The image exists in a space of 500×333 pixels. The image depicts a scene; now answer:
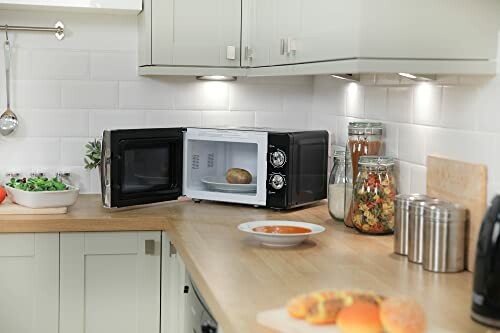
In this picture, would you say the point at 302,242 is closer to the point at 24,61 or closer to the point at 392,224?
the point at 392,224

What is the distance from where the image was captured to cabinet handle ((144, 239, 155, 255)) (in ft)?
9.69

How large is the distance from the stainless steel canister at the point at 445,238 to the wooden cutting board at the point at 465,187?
0.03m

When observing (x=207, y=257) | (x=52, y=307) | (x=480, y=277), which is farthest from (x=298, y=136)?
(x=480, y=277)

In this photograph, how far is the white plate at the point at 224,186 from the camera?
3.08 metres

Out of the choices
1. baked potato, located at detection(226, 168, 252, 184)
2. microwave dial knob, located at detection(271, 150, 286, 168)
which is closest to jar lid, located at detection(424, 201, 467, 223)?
microwave dial knob, located at detection(271, 150, 286, 168)

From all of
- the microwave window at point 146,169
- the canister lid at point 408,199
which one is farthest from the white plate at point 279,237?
the microwave window at point 146,169

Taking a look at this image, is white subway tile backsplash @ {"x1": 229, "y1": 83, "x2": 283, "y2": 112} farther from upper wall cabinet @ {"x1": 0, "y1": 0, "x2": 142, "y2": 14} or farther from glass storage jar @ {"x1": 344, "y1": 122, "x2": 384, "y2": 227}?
glass storage jar @ {"x1": 344, "y1": 122, "x2": 384, "y2": 227}

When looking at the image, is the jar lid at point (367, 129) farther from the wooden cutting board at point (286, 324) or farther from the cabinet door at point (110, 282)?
the wooden cutting board at point (286, 324)

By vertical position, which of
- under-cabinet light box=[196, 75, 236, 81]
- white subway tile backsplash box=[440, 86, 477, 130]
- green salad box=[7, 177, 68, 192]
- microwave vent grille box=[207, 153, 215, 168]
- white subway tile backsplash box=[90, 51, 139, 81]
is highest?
white subway tile backsplash box=[90, 51, 139, 81]

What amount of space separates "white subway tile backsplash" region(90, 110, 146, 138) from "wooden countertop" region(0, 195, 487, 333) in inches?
18.5

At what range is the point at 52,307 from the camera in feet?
9.52

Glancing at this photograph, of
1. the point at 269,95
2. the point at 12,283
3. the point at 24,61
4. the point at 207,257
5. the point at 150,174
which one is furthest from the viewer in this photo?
the point at 269,95

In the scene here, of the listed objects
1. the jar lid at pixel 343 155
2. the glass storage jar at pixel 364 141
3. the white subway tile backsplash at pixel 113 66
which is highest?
the white subway tile backsplash at pixel 113 66

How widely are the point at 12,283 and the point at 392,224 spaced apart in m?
1.35
